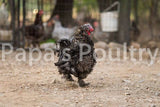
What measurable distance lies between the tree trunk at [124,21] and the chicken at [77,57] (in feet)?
21.4

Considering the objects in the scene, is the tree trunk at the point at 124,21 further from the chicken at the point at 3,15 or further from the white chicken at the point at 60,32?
the chicken at the point at 3,15

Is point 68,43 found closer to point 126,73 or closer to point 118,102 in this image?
point 118,102

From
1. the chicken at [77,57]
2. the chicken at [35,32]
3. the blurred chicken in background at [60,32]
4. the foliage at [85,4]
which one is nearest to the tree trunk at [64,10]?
the foliage at [85,4]

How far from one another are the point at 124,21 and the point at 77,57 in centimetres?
685

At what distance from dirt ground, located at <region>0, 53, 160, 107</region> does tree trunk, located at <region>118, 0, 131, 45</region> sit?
3829mm

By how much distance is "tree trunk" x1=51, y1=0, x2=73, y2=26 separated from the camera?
13.5 meters

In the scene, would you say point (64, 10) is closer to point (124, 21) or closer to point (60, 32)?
point (60, 32)

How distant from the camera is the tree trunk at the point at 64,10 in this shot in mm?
13477

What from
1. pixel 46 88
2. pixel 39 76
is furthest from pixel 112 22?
pixel 46 88

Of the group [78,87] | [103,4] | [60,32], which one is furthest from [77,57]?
[103,4]

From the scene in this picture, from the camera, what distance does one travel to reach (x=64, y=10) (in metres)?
13.7

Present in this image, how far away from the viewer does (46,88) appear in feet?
17.9

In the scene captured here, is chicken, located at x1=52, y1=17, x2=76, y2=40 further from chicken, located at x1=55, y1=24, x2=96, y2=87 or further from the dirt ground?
chicken, located at x1=55, y1=24, x2=96, y2=87

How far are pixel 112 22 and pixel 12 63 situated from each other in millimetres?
5108
